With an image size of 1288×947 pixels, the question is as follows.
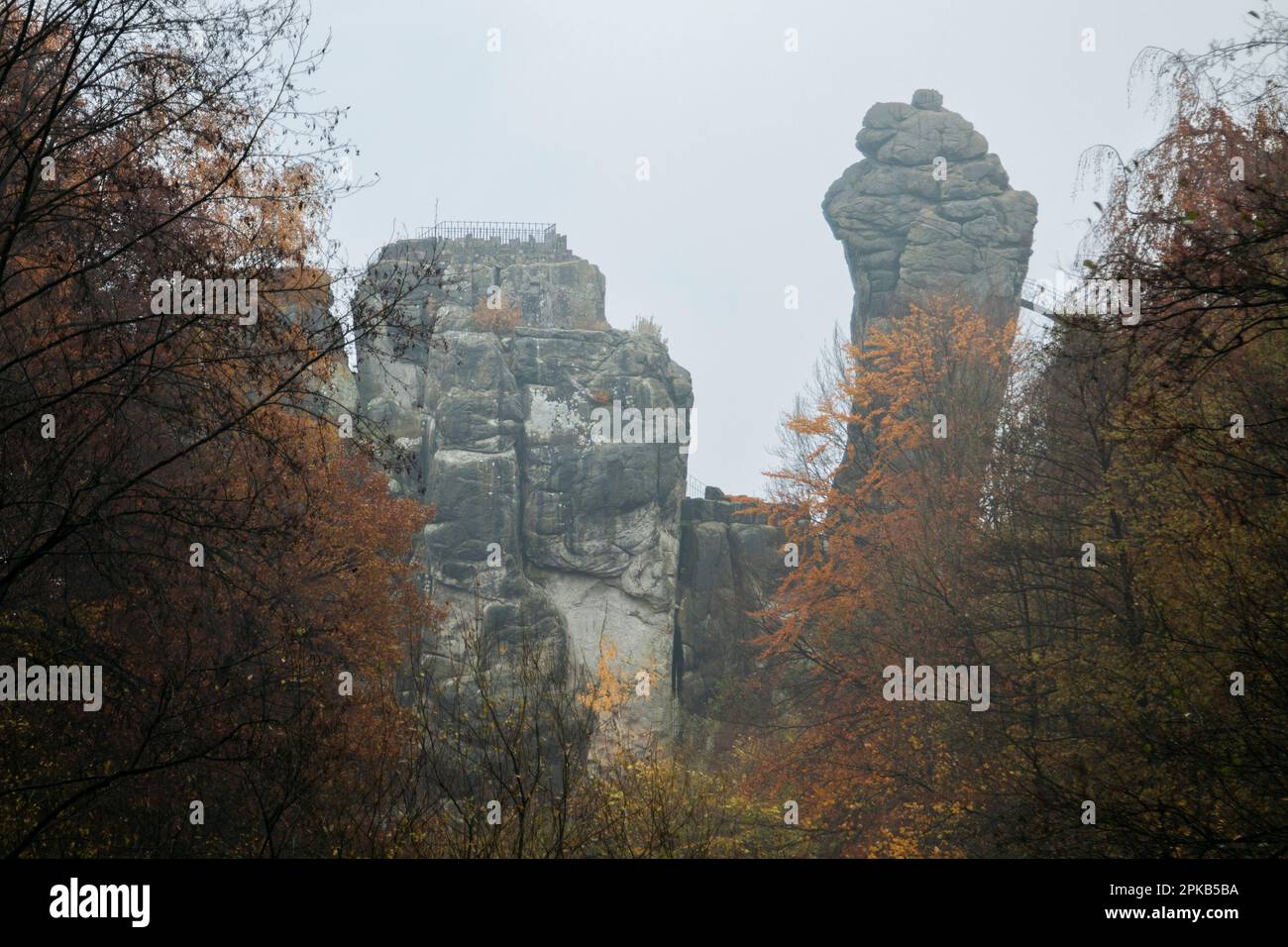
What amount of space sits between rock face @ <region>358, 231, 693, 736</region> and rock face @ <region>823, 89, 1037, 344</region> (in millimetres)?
9256

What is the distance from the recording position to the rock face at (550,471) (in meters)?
44.5

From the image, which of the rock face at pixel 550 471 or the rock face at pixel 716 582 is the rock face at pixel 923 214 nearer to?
the rock face at pixel 716 582

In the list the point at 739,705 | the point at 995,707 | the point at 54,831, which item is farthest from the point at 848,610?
the point at 54,831

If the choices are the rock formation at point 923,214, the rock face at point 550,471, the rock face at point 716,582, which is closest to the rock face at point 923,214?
the rock formation at point 923,214

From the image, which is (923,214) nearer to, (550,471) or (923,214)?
(923,214)

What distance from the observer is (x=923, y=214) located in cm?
4906

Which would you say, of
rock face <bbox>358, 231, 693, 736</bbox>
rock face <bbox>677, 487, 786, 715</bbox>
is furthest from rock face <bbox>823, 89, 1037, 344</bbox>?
rock face <bbox>358, 231, 693, 736</bbox>

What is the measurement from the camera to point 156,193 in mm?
10242

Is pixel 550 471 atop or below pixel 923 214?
below

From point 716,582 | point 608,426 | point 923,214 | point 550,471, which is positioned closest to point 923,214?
point 923,214

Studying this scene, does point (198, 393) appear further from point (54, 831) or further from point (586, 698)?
point (586, 698)

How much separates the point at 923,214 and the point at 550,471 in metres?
17.8
